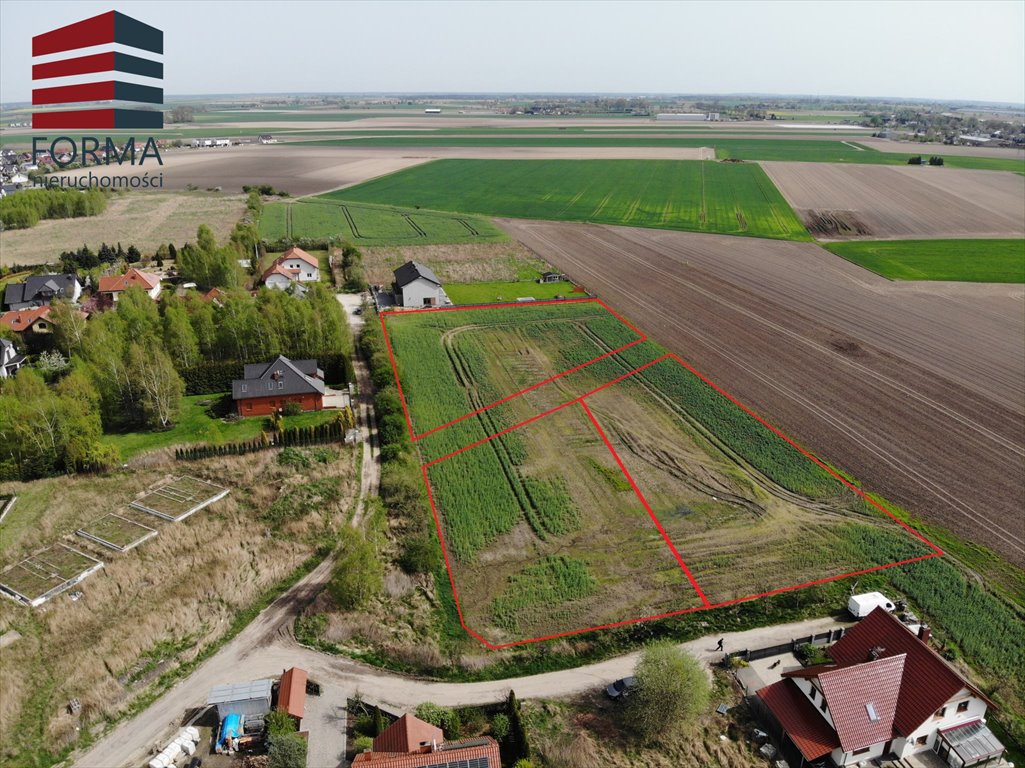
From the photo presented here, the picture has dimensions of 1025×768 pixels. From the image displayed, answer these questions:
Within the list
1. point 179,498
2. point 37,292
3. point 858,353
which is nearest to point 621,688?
point 179,498

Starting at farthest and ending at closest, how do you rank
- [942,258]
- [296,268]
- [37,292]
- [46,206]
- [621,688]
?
[46,206] < [942,258] < [296,268] < [37,292] < [621,688]

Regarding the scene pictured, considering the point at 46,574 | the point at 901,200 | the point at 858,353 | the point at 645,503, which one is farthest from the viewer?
the point at 901,200

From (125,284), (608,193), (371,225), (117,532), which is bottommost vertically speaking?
(117,532)

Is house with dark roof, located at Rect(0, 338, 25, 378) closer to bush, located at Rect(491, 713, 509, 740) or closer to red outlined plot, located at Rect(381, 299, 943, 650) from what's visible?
red outlined plot, located at Rect(381, 299, 943, 650)

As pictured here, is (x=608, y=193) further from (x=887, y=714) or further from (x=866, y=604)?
(x=887, y=714)

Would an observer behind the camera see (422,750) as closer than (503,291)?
Yes

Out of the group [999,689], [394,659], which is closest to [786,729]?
[999,689]

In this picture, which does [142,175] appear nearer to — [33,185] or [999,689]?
[33,185]
